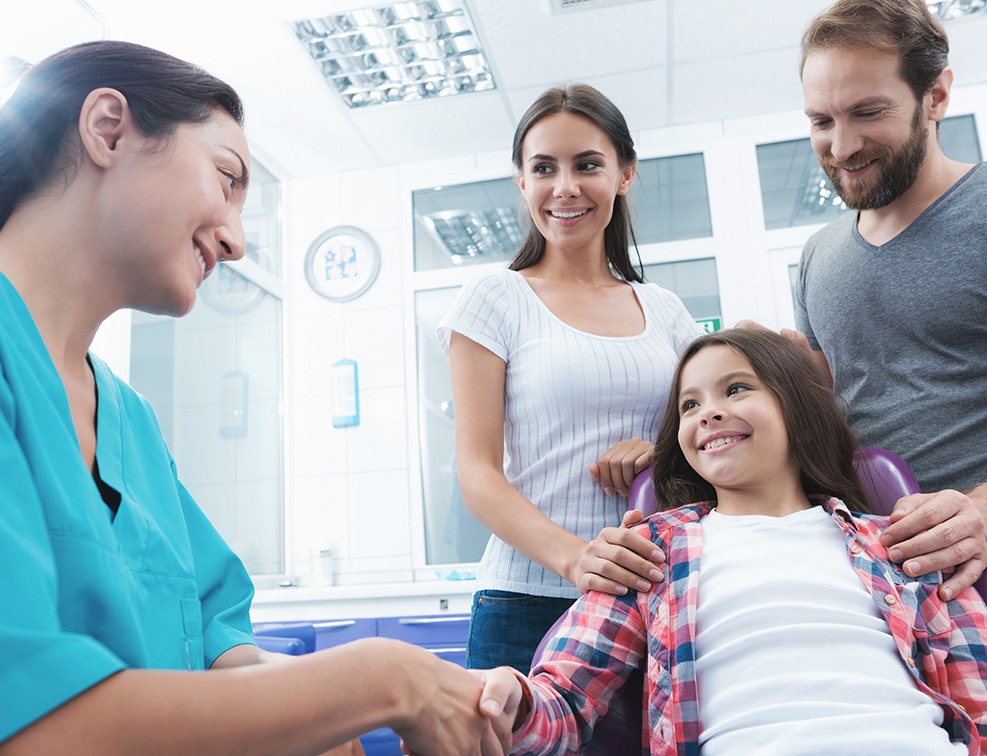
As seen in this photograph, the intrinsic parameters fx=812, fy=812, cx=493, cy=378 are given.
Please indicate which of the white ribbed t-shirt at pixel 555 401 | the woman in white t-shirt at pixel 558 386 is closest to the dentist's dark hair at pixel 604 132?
the woman in white t-shirt at pixel 558 386

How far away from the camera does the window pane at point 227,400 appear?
3477 mm

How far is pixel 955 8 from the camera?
340cm

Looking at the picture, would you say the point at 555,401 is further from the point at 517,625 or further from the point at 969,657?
the point at 969,657

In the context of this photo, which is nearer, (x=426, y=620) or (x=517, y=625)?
(x=517, y=625)

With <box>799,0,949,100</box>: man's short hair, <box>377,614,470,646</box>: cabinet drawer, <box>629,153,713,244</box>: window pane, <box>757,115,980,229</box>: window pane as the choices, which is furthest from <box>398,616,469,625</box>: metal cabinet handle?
<box>799,0,949,100</box>: man's short hair

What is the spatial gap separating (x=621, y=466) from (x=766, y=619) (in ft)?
1.11

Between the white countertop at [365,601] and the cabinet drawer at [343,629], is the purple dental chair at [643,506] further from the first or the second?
the cabinet drawer at [343,629]

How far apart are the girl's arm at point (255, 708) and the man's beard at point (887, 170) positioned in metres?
1.32

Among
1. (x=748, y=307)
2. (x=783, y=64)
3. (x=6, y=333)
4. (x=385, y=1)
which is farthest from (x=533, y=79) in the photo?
(x=6, y=333)

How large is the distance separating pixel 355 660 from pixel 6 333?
0.46m

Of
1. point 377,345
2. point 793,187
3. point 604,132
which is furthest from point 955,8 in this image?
point 377,345

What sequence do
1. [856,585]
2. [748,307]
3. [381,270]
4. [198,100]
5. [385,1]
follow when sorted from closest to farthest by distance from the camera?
1. [198,100]
2. [856,585]
3. [385,1]
4. [748,307]
5. [381,270]

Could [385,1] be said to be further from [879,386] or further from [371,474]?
[879,386]

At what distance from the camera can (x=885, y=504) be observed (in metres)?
1.42
